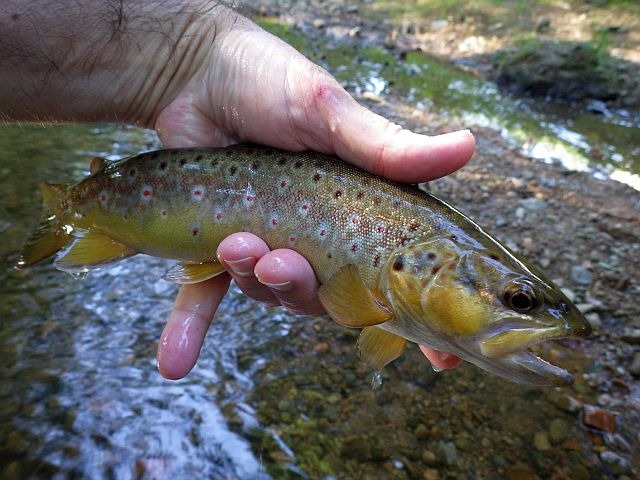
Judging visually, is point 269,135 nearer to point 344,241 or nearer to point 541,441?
point 344,241

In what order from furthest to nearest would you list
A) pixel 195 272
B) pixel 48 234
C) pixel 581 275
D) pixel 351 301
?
1. pixel 581 275
2. pixel 48 234
3. pixel 195 272
4. pixel 351 301

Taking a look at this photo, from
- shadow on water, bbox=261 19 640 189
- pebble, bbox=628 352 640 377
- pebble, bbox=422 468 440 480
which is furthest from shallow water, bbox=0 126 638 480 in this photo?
shadow on water, bbox=261 19 640 189

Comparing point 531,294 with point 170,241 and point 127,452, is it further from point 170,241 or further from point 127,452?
point 127,452

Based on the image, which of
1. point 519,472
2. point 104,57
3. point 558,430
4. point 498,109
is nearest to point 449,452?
point 519,472

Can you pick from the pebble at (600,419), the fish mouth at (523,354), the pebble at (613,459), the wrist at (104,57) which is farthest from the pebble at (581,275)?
the wrist at (104,57)

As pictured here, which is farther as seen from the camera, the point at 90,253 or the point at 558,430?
the point at 558,430

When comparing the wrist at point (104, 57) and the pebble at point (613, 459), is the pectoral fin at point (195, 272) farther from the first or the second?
the pebble at point (613, 459)

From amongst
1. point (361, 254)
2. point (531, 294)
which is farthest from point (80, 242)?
point (531, 294)
